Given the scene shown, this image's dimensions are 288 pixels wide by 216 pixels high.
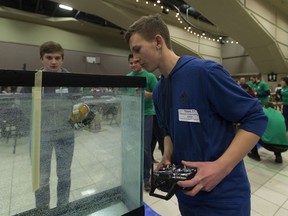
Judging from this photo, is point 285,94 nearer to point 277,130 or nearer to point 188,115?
point 277,130

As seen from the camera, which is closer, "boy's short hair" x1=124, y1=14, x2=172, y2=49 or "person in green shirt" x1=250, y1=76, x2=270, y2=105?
"boy's short hair" x1=124, y1=14, x2=172, y2=49

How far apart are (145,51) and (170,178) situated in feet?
1.51

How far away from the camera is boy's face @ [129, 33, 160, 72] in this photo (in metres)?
0.80

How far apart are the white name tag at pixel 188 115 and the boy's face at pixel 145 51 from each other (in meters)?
0.20

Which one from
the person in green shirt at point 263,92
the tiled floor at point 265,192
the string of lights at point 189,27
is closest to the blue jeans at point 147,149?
the tiled floor at point 265,192

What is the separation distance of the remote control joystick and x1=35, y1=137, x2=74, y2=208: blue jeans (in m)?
0.32

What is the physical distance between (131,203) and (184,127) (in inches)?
15.5

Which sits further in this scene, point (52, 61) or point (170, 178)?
point (52, 61)

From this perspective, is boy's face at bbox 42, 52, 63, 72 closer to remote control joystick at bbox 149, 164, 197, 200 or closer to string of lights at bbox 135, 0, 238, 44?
remote control joystick at bbox 149, 164, 197, 200

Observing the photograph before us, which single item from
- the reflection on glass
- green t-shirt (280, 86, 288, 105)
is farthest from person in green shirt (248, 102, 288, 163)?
the reflection on glass

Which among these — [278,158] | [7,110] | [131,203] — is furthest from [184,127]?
[278,158]

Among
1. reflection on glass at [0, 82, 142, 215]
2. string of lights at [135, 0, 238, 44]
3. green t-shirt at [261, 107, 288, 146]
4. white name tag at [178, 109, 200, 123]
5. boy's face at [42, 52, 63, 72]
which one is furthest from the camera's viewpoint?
string of lights at [135, 0, 238, 44]

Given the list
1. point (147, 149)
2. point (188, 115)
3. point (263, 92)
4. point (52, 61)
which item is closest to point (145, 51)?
point (188, 115)

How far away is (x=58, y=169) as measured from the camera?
776 millimetres
